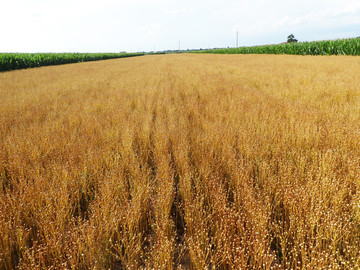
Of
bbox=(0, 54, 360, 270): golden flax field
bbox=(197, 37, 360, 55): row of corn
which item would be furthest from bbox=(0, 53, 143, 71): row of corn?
bbox=(197, 37, 360, 55): row of corn

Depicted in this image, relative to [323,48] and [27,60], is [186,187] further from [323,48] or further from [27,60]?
[323,48]

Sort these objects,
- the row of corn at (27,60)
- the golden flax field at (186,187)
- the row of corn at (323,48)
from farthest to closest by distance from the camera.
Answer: the row of corn at (323,48) → the row of corn at (27,60) → the golden flax field at (186,187)

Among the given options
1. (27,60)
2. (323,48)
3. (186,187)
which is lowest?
(186,187)

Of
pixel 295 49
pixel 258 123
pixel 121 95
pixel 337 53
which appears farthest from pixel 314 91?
pixel 295 49

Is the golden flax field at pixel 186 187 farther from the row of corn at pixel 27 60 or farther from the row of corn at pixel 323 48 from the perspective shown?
the row of corn at pixel 323 48

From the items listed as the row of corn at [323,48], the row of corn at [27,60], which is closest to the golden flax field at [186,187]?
the row of corn at [27,60]

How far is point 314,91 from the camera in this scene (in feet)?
25.7

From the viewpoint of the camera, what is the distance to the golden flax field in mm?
2061

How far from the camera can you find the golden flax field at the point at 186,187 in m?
2.06

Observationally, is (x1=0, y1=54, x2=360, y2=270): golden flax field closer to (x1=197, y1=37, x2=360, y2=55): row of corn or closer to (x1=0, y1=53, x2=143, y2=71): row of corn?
(x1=0, y1=53, x2=143, y2=71): row of corn

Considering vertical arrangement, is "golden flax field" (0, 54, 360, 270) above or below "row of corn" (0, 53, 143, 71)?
below

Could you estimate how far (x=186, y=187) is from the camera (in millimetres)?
2928

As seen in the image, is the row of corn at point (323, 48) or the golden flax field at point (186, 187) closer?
the golden flax field at point (186, 187)

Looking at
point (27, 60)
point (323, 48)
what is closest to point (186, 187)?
point (27, 60)
